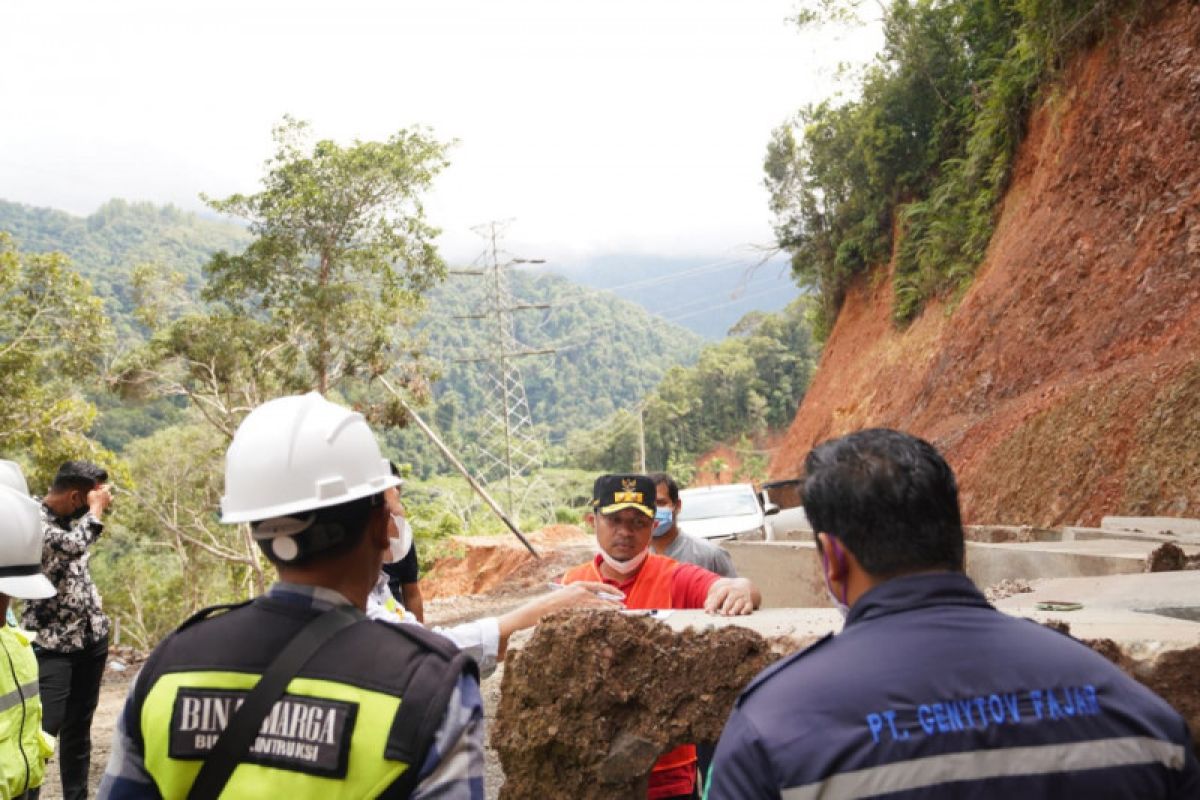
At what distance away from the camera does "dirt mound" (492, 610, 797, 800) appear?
9.21 feet

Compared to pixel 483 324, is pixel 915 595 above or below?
above

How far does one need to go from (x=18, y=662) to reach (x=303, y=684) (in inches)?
79.0

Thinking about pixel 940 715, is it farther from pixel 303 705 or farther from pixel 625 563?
pixel 625 563

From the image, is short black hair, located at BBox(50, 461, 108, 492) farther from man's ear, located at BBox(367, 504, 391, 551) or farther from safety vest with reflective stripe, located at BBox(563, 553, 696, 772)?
man's ear, located at BBox(367, 504, 391, 551)

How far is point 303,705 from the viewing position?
157cm

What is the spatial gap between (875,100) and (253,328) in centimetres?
1542

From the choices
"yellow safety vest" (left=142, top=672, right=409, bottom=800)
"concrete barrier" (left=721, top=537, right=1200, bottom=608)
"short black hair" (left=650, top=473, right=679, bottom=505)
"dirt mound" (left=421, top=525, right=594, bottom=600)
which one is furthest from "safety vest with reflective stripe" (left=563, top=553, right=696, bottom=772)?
"dirt mound" (left=421, top=525, right=594, bottom=600)

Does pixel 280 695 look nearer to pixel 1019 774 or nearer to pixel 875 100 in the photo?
pixel 1019 774

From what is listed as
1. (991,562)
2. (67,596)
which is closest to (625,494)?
(67,596)

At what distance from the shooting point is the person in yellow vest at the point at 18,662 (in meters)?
2.89

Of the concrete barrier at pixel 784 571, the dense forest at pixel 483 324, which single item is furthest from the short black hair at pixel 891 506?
the dense forest at pixel 483 324

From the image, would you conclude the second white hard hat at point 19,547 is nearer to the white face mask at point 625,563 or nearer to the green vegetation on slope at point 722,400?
the white face mask at point 625,563

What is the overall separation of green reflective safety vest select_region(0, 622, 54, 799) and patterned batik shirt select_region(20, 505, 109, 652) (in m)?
2.35

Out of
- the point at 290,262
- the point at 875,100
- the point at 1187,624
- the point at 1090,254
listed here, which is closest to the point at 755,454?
the point at 875,100
